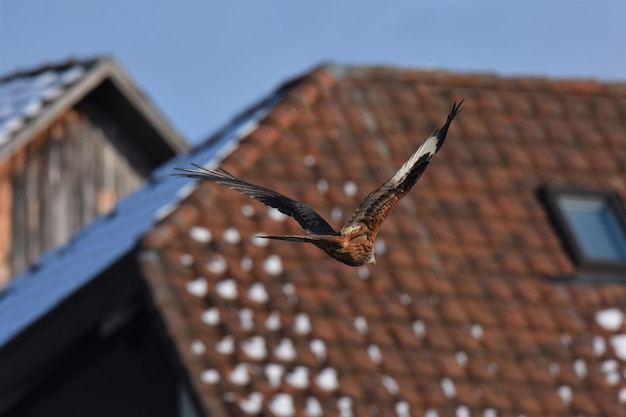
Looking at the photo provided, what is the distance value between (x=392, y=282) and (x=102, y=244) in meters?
2.40

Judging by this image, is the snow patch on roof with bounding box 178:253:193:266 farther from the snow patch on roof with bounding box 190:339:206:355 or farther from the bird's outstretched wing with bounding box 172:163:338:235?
the bird's outstretched wing with bounding box 172:163:338:235

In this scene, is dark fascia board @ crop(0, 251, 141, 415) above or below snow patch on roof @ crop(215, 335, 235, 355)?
above

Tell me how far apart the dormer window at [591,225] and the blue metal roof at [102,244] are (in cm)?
217

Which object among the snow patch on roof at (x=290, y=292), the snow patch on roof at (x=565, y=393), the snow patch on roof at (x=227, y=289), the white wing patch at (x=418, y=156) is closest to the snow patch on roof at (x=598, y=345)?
the snow patch on roof at (x=565, y=393)

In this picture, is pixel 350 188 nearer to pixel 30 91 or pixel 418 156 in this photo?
pixel 418 156

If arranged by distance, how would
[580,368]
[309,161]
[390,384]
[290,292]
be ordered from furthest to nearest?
[309,161] < [580,368] < [290,292] < [390,384]

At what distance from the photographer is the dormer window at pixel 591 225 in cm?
1228

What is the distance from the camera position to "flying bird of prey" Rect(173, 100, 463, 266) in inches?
254

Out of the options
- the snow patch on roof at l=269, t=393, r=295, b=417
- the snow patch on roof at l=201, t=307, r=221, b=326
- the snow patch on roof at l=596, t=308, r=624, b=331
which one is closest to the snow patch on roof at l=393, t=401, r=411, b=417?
the snow patch on roof at l=269, t=393, r=295, b=417

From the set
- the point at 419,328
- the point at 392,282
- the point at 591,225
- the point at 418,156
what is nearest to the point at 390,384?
the point at 419,328

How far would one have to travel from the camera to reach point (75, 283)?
11680 mm

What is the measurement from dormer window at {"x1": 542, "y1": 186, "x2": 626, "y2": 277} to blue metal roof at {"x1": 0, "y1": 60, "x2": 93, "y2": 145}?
7056mm

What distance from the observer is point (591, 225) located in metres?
12.8

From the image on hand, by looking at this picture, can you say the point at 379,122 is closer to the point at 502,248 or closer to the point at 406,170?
the point at 502,248
